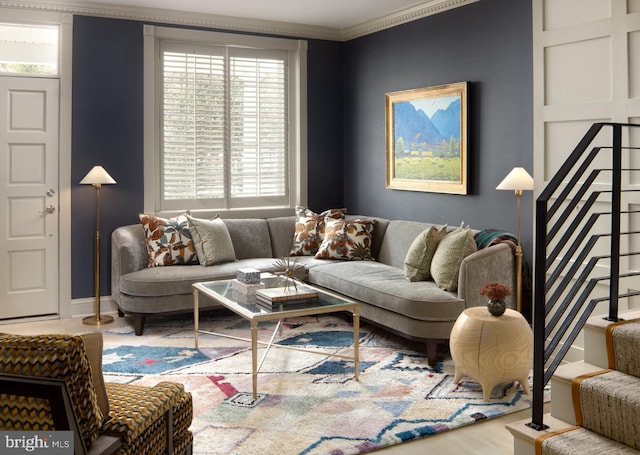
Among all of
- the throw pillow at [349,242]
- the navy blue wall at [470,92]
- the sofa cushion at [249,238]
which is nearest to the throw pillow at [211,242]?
the sofa cushion at [249,238]

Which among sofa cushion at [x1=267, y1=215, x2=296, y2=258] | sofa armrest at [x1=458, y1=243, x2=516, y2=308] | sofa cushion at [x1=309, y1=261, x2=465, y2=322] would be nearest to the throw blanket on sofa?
sofa armrest at [x1=458, y1=243, x2=516, y2=308]

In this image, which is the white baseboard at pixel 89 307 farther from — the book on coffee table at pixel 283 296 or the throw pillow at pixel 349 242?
the book on coffee table at pixel 283 296

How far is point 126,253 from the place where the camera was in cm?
532

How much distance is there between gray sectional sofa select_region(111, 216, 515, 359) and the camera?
170 inches

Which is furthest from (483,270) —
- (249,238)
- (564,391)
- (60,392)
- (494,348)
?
(60,392)

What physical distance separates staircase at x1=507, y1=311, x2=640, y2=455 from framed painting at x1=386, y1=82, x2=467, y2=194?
269cm

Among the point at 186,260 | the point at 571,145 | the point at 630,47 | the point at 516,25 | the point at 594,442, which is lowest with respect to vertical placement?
the point at 594,442

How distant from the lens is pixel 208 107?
6.29 m

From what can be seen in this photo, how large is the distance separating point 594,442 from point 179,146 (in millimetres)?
4736

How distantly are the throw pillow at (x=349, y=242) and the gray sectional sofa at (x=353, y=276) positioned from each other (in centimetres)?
9

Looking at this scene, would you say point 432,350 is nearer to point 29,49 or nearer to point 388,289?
point 388,289

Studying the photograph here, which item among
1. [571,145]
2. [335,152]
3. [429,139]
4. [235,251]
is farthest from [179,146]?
[571,145]

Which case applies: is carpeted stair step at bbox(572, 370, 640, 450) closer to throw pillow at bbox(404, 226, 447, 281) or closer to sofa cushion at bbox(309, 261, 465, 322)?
sofa cushion at bbox(309, 261, 465, 322)

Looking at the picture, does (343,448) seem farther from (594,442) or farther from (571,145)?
(571,145)
